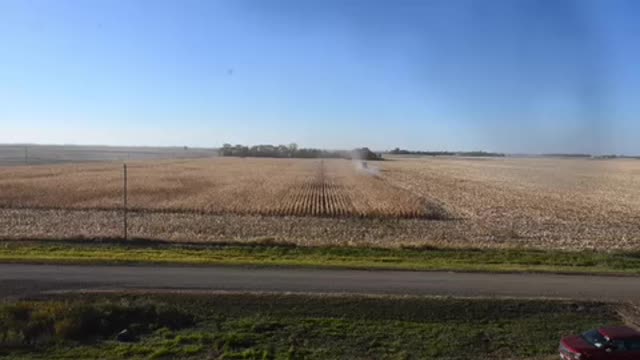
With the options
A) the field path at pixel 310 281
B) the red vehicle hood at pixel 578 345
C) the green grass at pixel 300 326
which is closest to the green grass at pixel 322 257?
the field path at pixel 310 281

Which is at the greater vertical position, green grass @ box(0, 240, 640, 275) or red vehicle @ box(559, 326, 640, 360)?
red vehicle @ box(559, 326, 640, 360)

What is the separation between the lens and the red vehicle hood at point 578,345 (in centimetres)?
1209

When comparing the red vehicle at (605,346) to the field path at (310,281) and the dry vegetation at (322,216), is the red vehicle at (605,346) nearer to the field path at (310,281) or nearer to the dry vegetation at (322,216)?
the field path at (310,281)

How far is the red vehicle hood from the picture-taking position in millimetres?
12086

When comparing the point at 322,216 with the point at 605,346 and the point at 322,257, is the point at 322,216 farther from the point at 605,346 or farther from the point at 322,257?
the point at 605,346

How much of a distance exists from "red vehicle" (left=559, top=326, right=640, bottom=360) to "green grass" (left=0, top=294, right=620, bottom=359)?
2.46 meters

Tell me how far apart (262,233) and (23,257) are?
12843 mm

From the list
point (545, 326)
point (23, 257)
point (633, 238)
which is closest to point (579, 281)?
point (545, 326)

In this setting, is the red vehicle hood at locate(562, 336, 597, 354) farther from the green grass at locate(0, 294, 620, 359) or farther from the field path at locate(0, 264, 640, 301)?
the field path at locate(0, 264, 640, 301)

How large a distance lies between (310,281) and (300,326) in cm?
399

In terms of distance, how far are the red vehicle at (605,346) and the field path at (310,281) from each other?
6.21m

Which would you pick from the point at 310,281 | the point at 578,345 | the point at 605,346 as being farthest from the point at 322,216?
the point at 605,346

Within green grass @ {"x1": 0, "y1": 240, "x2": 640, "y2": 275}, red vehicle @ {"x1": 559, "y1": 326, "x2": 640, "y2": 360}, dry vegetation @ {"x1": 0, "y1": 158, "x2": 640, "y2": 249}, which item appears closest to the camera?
red vehicle @ {"x1": 559, "y1": 326, "x2": 640, "y2": 360}

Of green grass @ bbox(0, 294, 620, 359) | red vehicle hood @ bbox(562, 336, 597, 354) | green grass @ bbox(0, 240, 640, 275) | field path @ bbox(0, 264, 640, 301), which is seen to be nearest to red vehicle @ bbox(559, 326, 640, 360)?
red vehicle hood @ bbox(562, 336, 597, 354)
